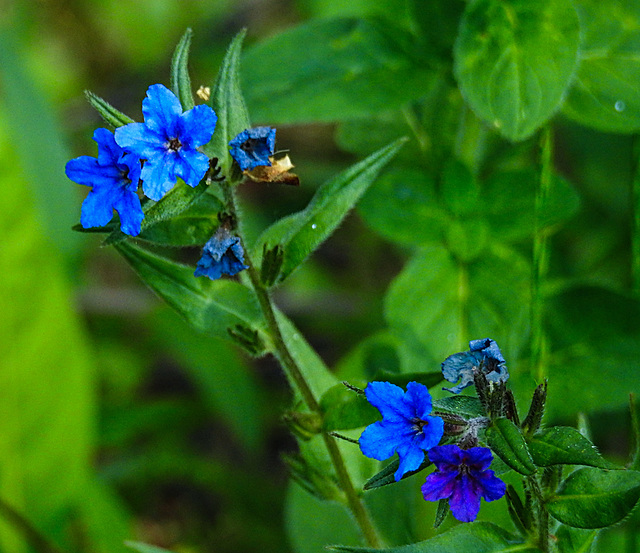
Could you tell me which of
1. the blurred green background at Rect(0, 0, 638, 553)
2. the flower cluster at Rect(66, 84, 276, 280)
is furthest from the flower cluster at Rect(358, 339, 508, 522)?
the blurred green background at Rect(0, 0, 638, 553)

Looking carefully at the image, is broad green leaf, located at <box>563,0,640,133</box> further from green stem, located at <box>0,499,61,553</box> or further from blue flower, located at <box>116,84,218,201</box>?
green stem, located at <box>0,499,61,553</box>

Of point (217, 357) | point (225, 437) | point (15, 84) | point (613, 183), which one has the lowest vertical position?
point (225, 437)

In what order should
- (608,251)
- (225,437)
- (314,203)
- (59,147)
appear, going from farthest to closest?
(225,437), (59,147), (608,251), (314,203)

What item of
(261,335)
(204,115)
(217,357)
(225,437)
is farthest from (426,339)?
(225,437)

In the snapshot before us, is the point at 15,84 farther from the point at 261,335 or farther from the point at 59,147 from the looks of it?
the point at 261,335

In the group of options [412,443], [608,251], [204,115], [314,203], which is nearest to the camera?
[412,443]

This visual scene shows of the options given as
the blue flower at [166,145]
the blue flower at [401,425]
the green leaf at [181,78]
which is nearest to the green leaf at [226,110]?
the green leaf at [181,78]

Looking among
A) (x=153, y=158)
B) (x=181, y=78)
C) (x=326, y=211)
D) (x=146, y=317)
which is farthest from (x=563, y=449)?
(x=146, y=317)
